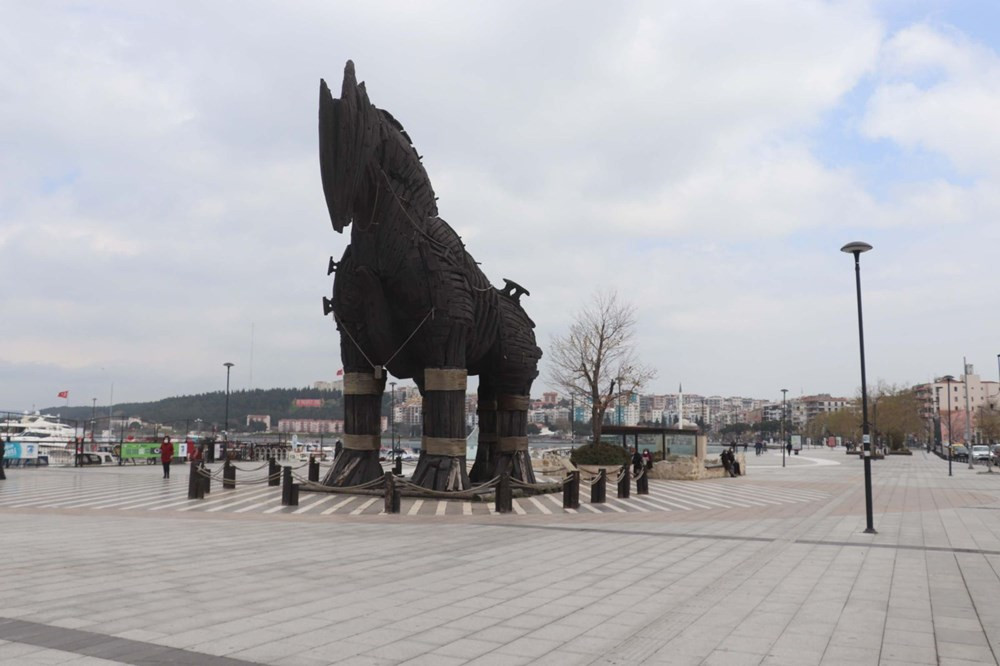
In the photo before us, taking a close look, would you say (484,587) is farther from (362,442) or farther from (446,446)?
(362,442)

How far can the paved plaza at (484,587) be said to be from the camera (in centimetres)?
524

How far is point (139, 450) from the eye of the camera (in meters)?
33.8

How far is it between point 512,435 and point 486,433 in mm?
923

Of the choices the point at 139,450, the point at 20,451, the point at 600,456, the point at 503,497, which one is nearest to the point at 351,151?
the point at 503,497

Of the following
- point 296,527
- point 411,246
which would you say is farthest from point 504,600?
point 411,246

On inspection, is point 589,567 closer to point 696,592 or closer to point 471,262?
point 696,592

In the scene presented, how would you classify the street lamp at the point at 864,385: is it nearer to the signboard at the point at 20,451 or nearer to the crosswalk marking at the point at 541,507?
the crosswalk marking at the point at 541,507

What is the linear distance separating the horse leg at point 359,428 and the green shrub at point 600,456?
36.7 ft

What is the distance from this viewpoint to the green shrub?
26.5 metres

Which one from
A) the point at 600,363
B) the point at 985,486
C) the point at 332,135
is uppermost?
the point at 332,135

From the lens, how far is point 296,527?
476 inches

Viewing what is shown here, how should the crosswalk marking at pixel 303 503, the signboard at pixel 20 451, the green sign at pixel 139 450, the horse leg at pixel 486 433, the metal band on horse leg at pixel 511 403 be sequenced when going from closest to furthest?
the crosswalk marking at pixel 303 503
the metal band on horse leg at pixel 511 403
the horse leg at pixel 486 433
the signboard at pixel 20 451
the green sign at pixel 139 450

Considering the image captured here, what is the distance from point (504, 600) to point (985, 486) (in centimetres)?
2565

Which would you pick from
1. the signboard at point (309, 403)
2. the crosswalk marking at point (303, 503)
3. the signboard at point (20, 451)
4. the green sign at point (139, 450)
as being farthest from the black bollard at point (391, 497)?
the signboard at point (309, 403)
